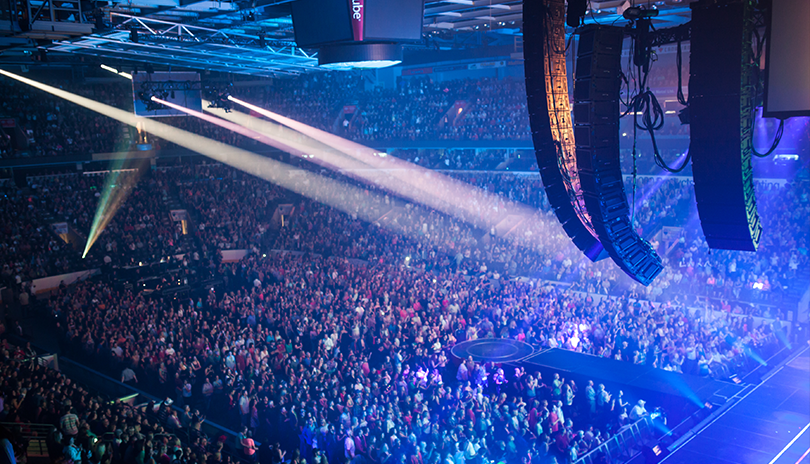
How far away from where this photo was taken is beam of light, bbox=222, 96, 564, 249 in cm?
2266

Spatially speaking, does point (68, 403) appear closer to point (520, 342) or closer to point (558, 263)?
point (520, 342)

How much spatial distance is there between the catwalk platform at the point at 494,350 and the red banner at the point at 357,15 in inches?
265

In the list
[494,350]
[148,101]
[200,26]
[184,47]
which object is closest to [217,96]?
[148,101]

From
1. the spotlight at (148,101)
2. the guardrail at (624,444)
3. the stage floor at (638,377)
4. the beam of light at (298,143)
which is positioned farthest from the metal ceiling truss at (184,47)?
the guardrail at (624,444)

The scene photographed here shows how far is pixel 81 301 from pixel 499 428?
11.1m

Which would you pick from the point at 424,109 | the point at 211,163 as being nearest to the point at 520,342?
the point at 424,109

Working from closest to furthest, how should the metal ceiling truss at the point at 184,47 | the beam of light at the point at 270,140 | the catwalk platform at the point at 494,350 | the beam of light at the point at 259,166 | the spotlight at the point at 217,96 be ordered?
the catwalk platform at the point at 494,350 → the metal ceiling truss at the point at 184,47 → the spotlight at the point at 217,96 → the beam of light at the point at 259,166 → the beam of light at the point at 270,140

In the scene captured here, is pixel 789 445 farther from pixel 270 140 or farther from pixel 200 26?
pixel 270 140

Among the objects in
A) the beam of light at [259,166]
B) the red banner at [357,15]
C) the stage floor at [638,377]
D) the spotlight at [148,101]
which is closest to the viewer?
the red banner at [357,15]

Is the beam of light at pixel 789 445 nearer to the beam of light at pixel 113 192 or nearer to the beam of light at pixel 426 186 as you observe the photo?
the beam of light at pixel 426 186

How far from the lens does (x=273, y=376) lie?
446 inches

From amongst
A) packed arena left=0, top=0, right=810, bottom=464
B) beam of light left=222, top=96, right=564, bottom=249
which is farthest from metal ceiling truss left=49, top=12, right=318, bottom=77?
beam of light left=222, top=96, right=564, bottom=249

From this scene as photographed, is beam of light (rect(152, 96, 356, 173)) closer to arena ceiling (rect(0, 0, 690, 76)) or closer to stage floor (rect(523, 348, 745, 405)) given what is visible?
arena ceiling (rect(0, 0, 690, 76))

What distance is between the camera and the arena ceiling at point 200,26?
10.5 meters
